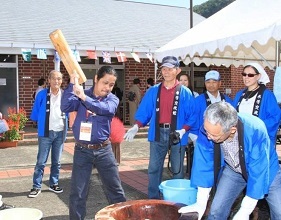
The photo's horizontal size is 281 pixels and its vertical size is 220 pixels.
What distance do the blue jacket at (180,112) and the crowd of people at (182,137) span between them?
1cm

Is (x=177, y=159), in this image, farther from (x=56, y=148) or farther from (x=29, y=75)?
(x=29, y=75)

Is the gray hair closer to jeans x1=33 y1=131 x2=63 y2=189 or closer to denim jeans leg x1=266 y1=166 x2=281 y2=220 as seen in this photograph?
denim jeans leg x1=266 y1=166 x2=281 y2=220

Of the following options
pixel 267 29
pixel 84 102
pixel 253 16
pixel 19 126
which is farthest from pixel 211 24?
pixel 19 126

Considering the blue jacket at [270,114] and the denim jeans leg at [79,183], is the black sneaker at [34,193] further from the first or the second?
the blue jacket at [270,114]

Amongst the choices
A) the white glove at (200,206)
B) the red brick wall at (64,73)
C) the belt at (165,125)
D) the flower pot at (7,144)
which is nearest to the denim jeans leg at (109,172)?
the belt at (165,125)

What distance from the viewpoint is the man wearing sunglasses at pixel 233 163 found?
269cm

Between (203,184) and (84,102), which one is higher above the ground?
(84,102)

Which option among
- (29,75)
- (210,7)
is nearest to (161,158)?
(29,75)

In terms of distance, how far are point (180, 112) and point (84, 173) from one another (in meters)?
1.58

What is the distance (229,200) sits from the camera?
3.26m

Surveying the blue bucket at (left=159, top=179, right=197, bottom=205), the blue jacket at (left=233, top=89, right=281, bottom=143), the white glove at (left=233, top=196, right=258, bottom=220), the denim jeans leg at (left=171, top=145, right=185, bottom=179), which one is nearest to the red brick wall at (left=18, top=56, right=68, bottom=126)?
the denim jeans leg at (left=171, top=145, right=185, bottom=179)

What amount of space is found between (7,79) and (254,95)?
9281mm

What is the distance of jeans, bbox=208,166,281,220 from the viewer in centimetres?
321

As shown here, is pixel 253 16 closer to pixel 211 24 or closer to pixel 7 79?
pixel 211 24
